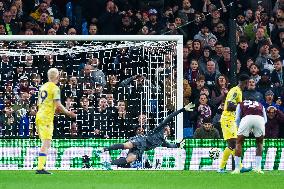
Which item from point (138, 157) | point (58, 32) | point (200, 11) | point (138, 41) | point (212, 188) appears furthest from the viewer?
point (200, 11)

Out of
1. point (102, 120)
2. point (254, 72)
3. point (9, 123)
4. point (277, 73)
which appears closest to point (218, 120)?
point (254, 72)

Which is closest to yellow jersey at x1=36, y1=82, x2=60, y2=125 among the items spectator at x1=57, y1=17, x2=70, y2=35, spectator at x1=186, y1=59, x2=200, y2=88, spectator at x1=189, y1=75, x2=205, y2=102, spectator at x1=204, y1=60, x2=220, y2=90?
spectator at x1=189, y1=75, x2=205, y2=102

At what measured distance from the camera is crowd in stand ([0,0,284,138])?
2514 cm

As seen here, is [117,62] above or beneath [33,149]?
above

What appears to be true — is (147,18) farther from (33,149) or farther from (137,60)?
(33,149)

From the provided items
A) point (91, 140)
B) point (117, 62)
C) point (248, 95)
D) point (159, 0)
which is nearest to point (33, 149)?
point (91, 140)

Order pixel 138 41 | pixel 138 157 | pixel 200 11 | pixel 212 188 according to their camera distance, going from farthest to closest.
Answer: pixel 200 11
pixel 138 41
pixel 138 157
pixel 212 188

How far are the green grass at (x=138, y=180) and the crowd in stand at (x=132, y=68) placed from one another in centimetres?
262

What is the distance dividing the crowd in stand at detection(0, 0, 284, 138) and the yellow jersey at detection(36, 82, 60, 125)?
10.8 ft

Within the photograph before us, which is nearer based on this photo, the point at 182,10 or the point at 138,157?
the point at 138,157

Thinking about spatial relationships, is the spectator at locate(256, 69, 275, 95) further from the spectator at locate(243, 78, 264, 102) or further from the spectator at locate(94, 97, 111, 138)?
the spectator at locate(94, 97, 111, 138)

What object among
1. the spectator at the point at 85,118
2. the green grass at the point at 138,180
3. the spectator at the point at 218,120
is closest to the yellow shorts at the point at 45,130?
the green grass at the point at 138,180

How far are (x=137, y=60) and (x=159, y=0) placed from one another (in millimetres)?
4583

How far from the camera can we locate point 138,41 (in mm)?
25391
